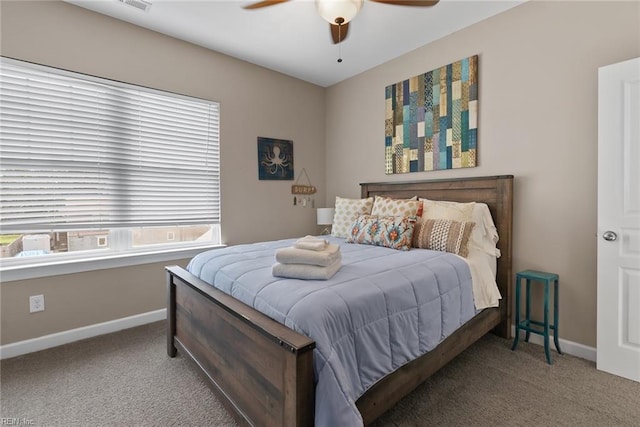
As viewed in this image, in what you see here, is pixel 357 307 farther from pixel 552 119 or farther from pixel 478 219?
pixel 552 119

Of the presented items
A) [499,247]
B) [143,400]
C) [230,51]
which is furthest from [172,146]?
[499,247]

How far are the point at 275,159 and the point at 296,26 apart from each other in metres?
1.48

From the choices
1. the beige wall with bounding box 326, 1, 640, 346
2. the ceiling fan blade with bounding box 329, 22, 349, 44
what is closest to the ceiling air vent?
the ceiling fan blade with bounding box 329, 22, 349, 44

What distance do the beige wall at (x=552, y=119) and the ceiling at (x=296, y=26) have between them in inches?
11.6

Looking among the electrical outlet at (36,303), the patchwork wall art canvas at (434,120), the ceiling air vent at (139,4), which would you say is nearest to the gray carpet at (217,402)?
the electrical outlet at (36,303)

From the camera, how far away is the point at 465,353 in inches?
91.2

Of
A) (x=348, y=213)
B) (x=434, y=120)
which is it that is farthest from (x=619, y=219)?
(x=348, y=213)

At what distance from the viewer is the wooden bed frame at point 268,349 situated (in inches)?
43.9

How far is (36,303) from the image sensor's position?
2.38 m

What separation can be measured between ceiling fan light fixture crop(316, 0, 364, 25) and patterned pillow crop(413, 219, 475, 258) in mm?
1622

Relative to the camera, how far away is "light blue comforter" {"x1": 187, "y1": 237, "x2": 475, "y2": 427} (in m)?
1.15

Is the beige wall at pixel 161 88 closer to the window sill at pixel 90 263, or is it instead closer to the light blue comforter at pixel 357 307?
the window sill at pixel 90 263

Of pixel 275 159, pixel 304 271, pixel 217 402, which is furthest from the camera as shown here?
pixel 275 159

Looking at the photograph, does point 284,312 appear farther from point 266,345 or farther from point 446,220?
point 446,220
